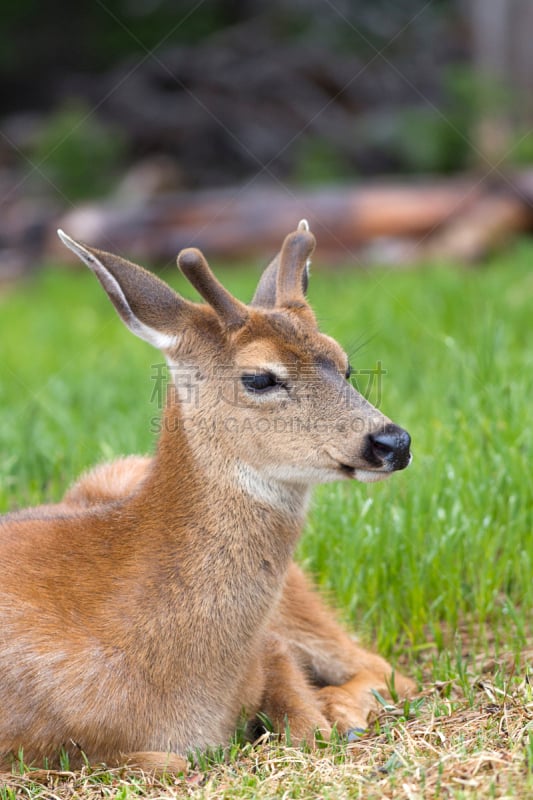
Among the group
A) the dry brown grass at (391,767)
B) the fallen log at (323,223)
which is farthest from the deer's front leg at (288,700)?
the fallen log at (323,223)

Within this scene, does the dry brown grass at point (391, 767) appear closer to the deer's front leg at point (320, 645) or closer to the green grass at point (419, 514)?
the green grass at point (419, 514)

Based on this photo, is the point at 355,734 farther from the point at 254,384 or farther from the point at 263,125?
the point at 263,125

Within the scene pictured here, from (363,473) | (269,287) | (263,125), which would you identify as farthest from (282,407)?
(263,125)

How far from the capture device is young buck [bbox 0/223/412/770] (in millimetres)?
3408

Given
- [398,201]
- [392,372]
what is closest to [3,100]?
[398,201]

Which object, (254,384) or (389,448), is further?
(254,384)

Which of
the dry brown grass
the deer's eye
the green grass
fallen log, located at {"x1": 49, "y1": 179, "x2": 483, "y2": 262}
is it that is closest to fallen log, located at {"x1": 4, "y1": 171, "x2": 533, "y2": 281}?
A: fallen log, located at {"x1": 49, "y1": 179, "x2": 483, "y2": 262}

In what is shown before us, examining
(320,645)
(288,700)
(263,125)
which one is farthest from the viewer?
(263,125)

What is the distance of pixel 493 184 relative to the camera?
1092 cm

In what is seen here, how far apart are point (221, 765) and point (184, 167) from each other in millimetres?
14006

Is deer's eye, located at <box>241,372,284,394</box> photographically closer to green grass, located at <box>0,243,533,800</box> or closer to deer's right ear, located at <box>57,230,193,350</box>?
deer's right ear, located at <box>57,230,193,350</box>

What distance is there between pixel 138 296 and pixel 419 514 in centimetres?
172

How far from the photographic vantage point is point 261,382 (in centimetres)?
370

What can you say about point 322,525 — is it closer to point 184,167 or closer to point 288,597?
point 288,597
